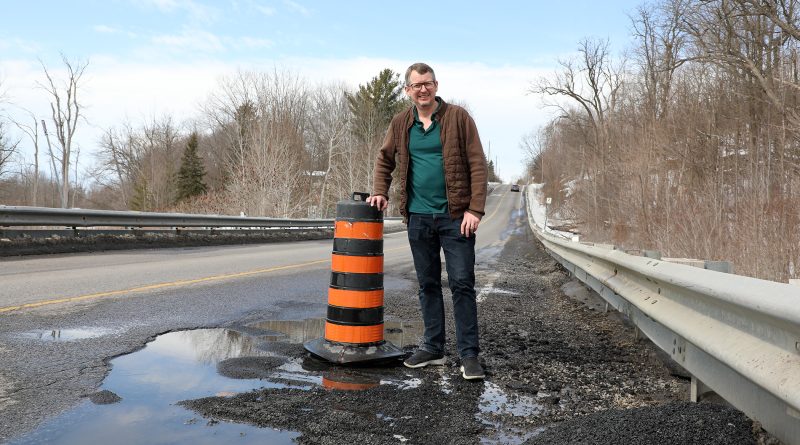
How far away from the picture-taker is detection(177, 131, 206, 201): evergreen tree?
56188 millimetres

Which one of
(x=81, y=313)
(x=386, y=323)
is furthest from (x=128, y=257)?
(x=386, y=323)

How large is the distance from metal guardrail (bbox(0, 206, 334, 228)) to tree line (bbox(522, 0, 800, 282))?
12.0 metres

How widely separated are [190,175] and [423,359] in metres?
Result: 56.2

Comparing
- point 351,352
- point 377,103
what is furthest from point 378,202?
point 377,103

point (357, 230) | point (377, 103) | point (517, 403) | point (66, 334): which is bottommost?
point (517, 403)

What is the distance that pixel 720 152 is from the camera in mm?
14250

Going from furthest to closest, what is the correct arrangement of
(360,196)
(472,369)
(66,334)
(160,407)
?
(360,196) → (66,334) → (472,369) → (160,407)

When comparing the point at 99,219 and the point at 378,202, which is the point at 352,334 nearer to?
the point at 378,202

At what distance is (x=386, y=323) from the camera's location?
599 centimetres

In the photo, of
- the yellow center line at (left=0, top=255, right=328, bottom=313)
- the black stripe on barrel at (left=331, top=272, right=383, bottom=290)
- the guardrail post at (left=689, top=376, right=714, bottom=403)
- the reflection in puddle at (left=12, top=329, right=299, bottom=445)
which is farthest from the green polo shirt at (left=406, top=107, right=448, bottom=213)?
the yellow center line at (left=0, top=255, right=328, bottom=313)

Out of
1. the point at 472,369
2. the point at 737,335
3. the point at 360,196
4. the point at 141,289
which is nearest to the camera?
the point at 737,335

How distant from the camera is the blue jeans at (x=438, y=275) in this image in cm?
428

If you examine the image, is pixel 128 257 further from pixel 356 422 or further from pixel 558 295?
pixel 356 422

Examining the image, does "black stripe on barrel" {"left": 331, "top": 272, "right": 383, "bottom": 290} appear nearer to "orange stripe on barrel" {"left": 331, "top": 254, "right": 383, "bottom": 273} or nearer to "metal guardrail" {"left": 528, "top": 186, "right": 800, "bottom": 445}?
"orange stripe on barrel" {"left": 331, "top": 254, "right": 383, "bottom": 273}
